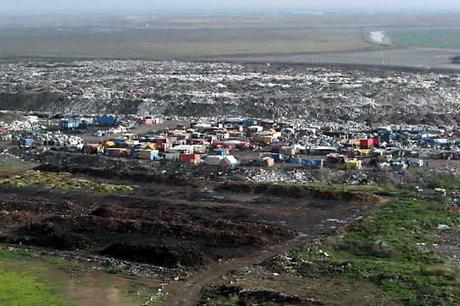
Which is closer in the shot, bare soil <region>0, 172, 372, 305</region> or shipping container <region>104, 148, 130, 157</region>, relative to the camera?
→ bare soil <region>0, 172, 372, 305</region>

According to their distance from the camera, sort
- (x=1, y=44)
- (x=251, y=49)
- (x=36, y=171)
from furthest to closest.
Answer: (x=1, y=44) → (x=251, y=49) → (x=36, y=171)

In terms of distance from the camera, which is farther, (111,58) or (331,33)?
(331,33)

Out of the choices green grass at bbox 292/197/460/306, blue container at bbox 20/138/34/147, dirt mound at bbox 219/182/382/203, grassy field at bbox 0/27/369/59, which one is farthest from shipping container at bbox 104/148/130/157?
grassy field at bbox 0/27/369/59

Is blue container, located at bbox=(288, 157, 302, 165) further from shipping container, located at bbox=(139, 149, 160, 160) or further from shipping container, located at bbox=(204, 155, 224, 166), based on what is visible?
shipping container, located at bbox=(139, 149, 160, 160)

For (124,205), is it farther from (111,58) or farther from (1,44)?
(1,44)

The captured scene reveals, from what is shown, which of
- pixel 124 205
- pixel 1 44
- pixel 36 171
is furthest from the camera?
pixel 1 44

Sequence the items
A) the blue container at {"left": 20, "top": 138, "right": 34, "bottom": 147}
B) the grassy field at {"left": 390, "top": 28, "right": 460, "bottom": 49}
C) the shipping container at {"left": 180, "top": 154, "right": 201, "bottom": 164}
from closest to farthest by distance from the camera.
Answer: the shipping container at {"left": 180, "top": 154, "right": 201, "bottom": 164} → the blue container at {"left": 20, "top": 138, "right": 34, "bottom": 147} → the grassy field at {"left": 390, "top": 28, "right": 460, "bottom": 49}

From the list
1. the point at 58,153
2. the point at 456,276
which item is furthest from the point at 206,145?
the point at 456,276
